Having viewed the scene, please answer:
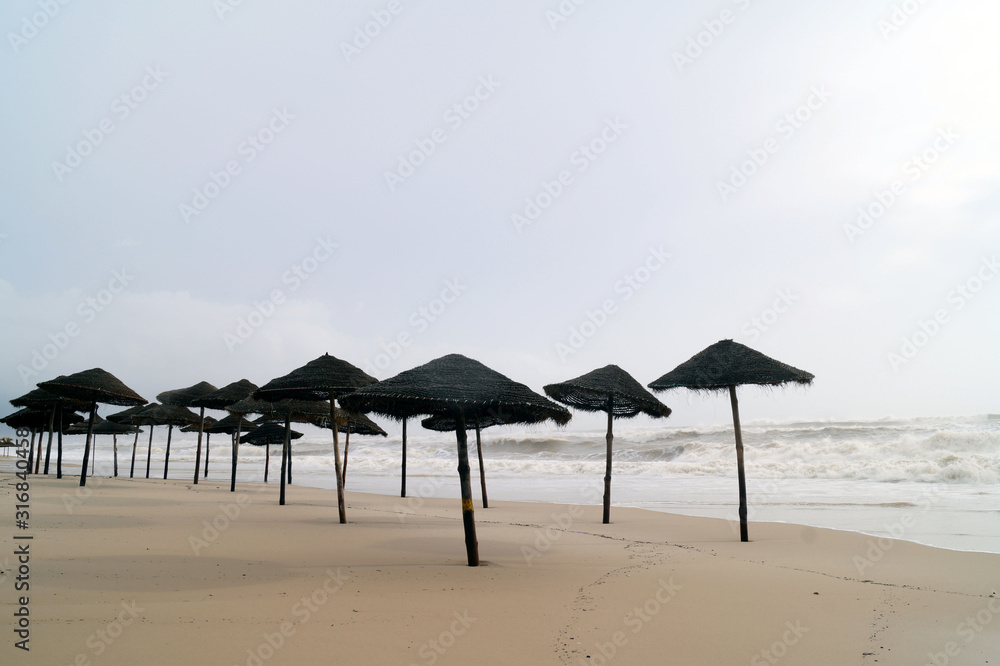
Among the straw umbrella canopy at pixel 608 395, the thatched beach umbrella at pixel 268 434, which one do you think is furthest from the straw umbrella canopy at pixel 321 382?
the thatched beach umbrella at pixel 268 434

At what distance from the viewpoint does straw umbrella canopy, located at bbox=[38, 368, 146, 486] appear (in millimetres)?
15039

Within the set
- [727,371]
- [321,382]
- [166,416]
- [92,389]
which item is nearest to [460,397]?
[321,382]

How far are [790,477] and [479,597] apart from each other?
22311 mm

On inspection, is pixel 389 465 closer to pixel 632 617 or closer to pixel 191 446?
pixel 632 617

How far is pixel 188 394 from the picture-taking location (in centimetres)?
1806

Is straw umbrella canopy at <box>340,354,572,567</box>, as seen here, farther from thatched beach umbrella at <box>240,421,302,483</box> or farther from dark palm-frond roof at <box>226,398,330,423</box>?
thatched beach umbrella at <box>240,421,302,483</box>

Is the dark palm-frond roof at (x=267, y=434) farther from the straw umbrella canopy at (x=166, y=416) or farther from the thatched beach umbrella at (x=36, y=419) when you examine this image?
the thatched beach umbrella at (x=36, y=419)

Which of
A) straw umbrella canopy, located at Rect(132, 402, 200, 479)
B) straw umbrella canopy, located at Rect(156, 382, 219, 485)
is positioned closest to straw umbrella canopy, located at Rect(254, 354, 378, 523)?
straw umbrella canopy, located at Rect(156, 382, 219, 485)

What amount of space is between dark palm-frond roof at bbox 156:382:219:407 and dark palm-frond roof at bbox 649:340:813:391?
13.7 m

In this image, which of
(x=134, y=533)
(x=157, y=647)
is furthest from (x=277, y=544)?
(x=157, y=647)

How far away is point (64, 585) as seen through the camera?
5508mm

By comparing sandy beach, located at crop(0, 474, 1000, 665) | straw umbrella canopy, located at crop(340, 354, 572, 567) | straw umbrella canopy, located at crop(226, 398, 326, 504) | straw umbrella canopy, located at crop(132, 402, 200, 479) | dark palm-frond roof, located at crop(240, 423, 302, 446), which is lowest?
sandy beach, located at crop(0, 474, 1000, 665)

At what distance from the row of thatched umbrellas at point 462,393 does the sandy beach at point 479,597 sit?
1.33 m

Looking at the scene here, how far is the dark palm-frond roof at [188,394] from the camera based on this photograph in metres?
17.7
